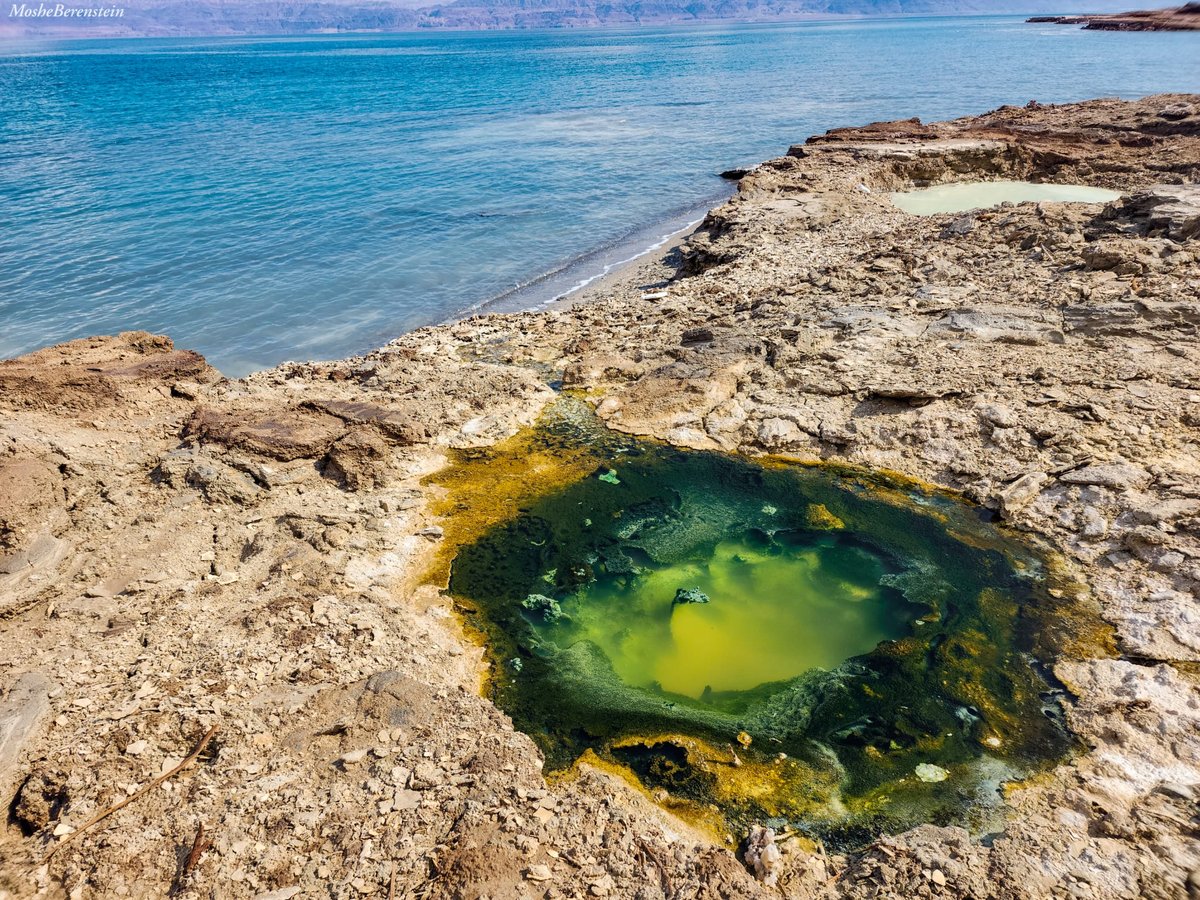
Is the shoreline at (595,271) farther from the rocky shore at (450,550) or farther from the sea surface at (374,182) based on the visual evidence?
the rocky shore at (450,550)

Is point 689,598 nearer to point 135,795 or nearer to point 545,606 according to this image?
point 545,606

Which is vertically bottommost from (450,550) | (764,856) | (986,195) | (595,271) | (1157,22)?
(595,271)

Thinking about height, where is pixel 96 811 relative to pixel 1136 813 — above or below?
above

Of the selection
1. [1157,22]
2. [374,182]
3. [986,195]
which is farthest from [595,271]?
[1157,22]

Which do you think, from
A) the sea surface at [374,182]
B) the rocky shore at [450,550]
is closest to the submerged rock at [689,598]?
the rocky shore at [450,550]

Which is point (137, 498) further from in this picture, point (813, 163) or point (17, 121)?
point (17, 121)

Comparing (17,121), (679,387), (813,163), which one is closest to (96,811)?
(679,387)
